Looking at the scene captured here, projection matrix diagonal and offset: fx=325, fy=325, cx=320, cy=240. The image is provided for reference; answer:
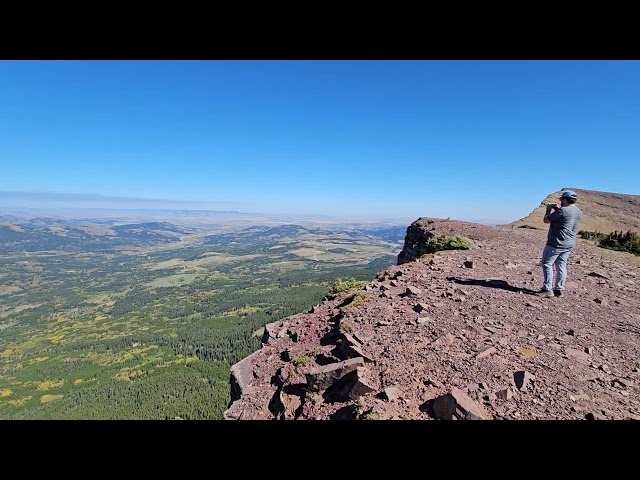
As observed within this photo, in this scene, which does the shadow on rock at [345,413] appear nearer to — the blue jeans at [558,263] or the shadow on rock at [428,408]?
the shadow on rock at [428,408]

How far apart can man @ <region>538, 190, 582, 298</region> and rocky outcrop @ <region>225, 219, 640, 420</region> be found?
40 cm

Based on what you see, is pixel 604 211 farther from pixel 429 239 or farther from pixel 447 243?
pixel 447 243

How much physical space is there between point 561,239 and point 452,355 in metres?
4.54

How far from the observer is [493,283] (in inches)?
317

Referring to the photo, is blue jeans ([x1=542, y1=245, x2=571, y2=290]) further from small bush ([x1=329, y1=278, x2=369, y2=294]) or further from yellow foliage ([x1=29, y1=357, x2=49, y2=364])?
yellow foliage ([x1=29, y1=357, x2=49, y2=364])

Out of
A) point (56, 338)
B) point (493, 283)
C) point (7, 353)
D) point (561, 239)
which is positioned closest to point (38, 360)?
point (7, 353)

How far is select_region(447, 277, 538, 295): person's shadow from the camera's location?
7.59 m

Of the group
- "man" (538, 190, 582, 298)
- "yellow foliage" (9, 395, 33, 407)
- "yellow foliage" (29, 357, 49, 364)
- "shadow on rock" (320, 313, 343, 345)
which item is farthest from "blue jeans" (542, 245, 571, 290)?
"yellow foliage" (29, 357, 49, 364)
